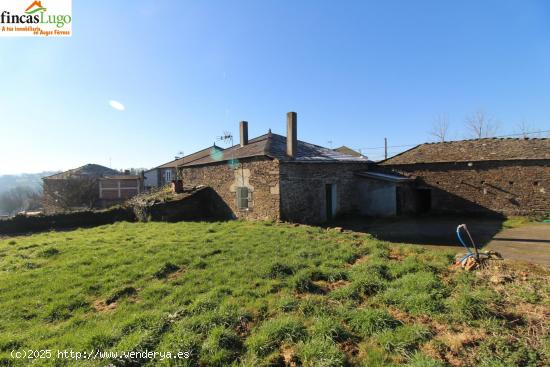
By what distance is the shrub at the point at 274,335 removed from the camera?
3.61 metres

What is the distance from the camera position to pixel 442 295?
15.1 feet

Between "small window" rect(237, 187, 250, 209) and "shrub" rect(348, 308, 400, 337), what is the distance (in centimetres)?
1126

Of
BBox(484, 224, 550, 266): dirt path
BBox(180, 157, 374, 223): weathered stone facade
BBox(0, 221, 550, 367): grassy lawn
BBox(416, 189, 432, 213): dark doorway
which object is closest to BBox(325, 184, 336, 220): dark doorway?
BBox(180, 157, 374, 223): weathered stone facade

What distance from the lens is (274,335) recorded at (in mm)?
3766

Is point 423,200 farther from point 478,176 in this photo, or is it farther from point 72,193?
point 72,193

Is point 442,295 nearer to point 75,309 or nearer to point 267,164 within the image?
point 75,309

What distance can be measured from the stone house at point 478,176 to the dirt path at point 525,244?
114 inches

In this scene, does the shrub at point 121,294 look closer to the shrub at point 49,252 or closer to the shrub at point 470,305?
the shrub at point 49,252

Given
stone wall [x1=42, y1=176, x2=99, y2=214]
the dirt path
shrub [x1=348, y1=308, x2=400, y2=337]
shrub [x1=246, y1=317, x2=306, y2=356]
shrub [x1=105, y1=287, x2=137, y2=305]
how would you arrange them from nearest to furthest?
1. shrub [x1=246, y1=317, x2=306, y2=356]
2. shrub [x1=348, y1=308, x2=400, y2=337]
3. shrub [x1=105, y1=287, x2=137, y2=305]
4. the dirt path
5. stone wall [x1=42, y1=176, x2=99, y2=214]

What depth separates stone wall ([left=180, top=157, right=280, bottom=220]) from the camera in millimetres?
13305

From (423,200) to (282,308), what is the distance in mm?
16641

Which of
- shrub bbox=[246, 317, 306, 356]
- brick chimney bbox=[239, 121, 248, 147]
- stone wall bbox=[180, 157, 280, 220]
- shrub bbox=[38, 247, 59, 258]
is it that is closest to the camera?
shrub bbox=[246, 317, 306, 356]

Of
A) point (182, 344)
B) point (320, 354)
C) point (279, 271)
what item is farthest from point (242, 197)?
point (320, 354)

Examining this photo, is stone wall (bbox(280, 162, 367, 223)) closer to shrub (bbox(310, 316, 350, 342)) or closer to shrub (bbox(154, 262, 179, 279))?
shrub (bbox(154, 262, 179, 279))
